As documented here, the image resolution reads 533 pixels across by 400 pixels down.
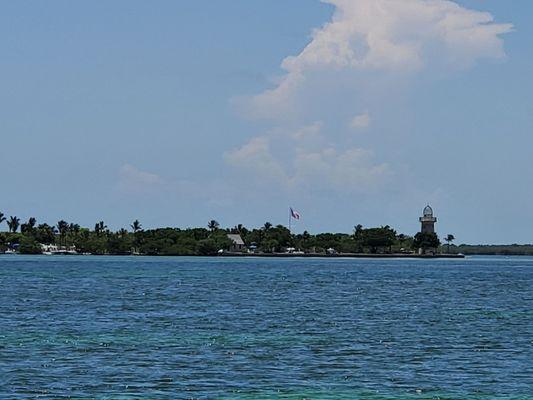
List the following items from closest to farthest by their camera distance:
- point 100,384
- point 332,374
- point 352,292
Answer: point 100,384 → point 332,374 → point 352,292

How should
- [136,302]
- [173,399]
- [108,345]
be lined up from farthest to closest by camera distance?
1. [136,302]
2. [108,345]
3. [173,399]

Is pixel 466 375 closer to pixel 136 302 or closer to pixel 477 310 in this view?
pixel 477 310

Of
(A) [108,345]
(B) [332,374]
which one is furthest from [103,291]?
(B) [332,374]

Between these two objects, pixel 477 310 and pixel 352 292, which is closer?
pixel 477 310

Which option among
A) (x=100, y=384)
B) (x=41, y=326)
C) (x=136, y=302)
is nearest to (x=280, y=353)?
(x=100, y=384)

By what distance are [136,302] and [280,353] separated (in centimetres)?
4092

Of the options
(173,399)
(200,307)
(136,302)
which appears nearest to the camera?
(173,399)

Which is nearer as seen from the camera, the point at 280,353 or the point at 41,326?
the point at 280,353

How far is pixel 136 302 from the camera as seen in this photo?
86.1m

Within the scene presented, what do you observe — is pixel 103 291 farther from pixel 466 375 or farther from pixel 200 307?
pixel 466 375

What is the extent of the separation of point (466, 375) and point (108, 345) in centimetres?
1740

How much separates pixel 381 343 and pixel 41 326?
20.0 m

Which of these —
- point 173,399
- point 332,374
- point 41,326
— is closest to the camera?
point 173,399

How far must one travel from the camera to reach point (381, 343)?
172ft
